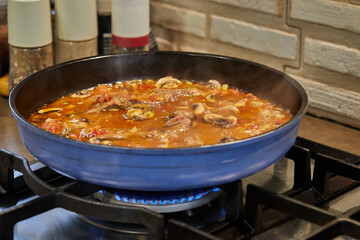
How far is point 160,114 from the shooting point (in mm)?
1514

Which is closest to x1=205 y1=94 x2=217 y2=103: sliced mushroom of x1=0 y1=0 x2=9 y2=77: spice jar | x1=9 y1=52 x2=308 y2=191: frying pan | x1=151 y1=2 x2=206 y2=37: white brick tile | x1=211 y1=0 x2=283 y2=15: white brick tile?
x1=9 y1=52 x2=308 y2=191: frying pan

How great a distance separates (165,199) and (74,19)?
967mm

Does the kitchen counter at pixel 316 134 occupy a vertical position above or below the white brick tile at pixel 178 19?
below

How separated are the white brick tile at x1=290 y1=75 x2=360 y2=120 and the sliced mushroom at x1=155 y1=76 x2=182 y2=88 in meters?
0.43

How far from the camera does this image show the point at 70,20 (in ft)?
6.49

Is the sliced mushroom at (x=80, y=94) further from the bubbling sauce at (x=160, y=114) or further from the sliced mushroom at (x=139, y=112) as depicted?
the sliced mushroom at (x=139, y=112)

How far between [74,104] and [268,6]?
714mm

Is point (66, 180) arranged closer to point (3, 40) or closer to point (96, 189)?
point (96, 189)

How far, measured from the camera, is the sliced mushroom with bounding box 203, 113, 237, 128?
1.41 meters

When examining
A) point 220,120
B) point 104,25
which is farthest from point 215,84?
point 104,25

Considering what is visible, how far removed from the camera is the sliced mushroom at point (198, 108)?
151cm

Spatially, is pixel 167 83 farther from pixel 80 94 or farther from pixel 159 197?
pixel 159 197

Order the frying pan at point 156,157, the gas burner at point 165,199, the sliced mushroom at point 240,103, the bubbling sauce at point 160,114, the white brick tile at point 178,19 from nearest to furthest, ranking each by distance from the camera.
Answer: the frying pan at point 156,157 < the gas burner at point 165,199 < the bubbling sauce at point 160,114 < the sliced mushroom at point 240,103 < the white brick tile at point 178,19

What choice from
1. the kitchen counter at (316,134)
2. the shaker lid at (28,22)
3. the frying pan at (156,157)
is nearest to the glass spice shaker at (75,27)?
the shaker lid at (28,22)
